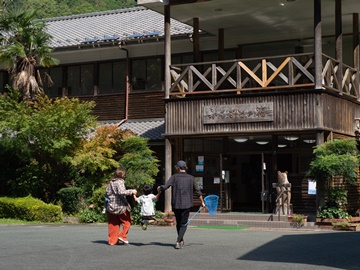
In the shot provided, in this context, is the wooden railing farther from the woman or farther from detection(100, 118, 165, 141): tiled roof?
the woman

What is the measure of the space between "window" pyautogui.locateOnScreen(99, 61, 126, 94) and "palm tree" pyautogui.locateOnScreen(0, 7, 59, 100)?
220 cm

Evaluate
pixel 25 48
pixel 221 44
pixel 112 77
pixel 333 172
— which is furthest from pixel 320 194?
pixel 25 48

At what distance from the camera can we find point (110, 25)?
33.7m

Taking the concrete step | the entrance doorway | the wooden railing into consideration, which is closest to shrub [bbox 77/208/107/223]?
the concrete step

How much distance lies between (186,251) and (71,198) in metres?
12.4

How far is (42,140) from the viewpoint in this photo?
85.9 feet

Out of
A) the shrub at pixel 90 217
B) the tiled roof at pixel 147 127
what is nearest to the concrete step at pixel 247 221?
the shrub at pixel 90 217

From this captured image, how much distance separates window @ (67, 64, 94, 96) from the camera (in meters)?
31.9

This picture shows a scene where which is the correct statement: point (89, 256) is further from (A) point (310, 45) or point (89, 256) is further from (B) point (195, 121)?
(A) point (310, 45)

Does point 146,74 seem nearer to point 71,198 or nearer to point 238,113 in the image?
point 71,198

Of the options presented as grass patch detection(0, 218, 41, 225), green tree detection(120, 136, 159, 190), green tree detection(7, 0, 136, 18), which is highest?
→ green tree detection(7, 0, 136, 18)

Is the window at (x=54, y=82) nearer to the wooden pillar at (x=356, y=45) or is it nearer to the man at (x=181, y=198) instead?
the wooden pillar at (x=356, y=45)

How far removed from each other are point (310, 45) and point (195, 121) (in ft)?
21.2

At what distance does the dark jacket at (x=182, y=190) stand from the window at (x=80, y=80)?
16.7 m
